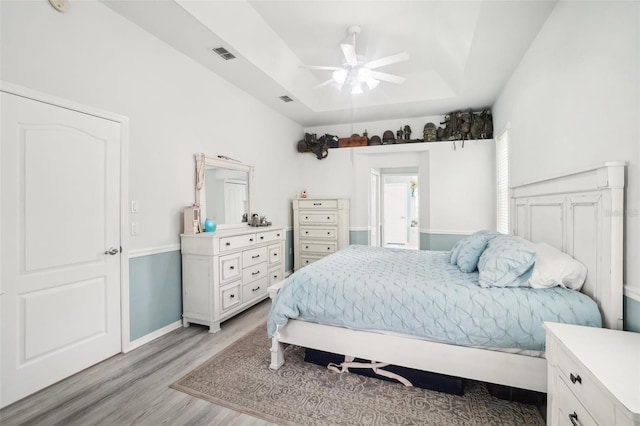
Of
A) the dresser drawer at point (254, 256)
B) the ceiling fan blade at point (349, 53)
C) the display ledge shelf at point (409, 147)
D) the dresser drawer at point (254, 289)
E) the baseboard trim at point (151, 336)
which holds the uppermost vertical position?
the ceiling fan blade at point (349, 53)

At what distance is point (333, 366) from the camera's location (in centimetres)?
218

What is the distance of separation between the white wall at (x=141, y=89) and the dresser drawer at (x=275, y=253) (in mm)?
1240

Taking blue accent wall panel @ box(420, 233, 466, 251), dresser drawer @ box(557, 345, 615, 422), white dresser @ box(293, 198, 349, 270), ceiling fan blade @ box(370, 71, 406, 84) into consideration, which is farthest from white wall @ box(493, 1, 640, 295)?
white dresser @ box(293, 198, 349, 270)

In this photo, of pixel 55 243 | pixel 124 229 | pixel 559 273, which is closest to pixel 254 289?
pixel 124 229

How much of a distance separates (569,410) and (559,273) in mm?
881

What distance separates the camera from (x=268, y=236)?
12.4 ft

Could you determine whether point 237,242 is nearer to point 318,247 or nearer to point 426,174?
point 318,247

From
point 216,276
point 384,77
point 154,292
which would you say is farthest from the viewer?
point 384,77

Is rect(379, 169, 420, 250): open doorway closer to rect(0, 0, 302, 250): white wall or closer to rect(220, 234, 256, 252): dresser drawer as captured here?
rect(0, 0, 302, 250): white wall

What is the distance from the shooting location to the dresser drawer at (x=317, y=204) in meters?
4.94

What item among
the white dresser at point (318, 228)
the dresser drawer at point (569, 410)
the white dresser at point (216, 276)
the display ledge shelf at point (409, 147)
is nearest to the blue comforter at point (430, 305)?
the dresser drawer at point (569, 410)

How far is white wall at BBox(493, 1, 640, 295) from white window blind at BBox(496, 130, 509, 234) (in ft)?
3.61

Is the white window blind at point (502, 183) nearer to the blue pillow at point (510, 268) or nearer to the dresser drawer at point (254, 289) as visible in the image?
the blue pillow at point (510, 268)

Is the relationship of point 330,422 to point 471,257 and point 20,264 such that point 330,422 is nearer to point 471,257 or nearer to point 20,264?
point 471,257
